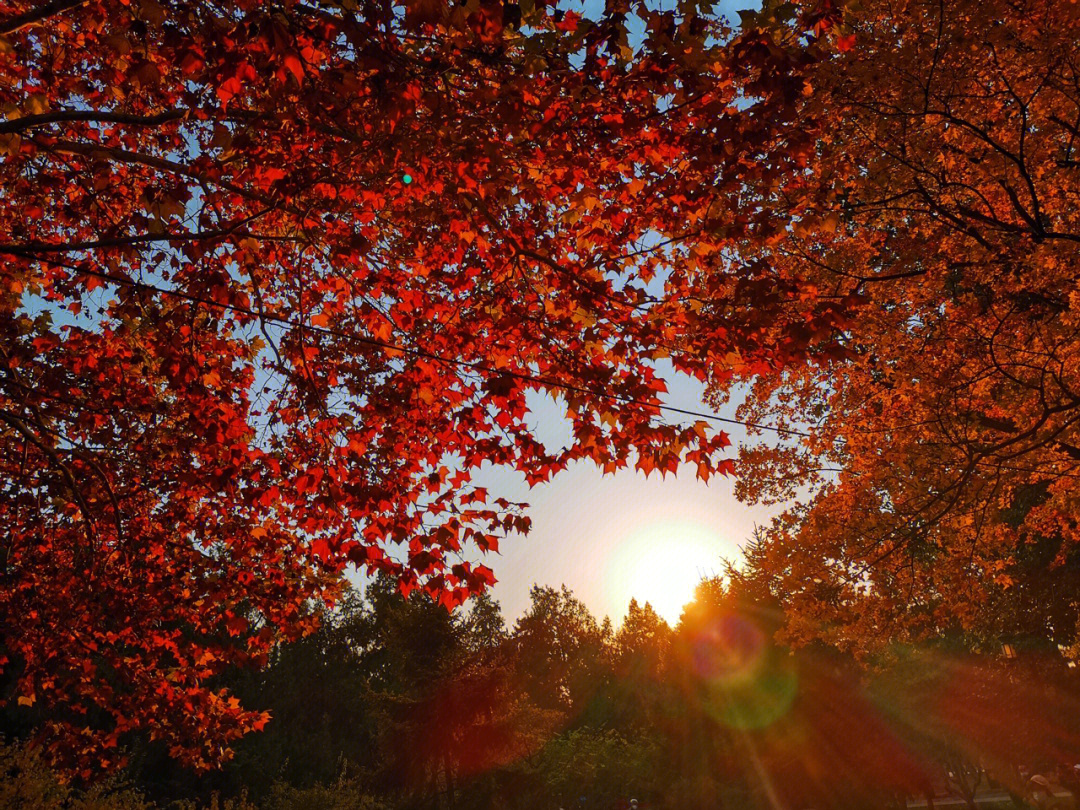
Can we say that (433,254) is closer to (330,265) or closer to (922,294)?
(330,265)

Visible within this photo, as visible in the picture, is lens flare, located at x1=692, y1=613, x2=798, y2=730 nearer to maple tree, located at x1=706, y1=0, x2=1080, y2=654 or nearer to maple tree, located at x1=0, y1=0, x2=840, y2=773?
maple tree, located at x1=706, y1=0, x2=1080, y2=654

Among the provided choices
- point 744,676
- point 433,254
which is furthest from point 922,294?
point 744,676

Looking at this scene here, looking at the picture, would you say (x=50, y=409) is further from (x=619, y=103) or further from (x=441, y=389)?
(x=619, y=103)

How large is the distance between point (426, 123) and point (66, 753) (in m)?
8.80

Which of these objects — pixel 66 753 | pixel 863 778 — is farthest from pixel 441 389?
pixel 863 778

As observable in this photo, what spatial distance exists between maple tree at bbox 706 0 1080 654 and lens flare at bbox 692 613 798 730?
14764 mm

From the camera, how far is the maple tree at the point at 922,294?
6648mm

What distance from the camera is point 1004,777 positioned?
3894cm

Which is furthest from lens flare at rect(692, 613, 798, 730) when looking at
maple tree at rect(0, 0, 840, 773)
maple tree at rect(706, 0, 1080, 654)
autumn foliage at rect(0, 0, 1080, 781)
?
maple tree at rect(0, 0, 840, 773)

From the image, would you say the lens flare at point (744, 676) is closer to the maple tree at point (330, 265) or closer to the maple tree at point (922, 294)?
the maple tree at point (922, 294)

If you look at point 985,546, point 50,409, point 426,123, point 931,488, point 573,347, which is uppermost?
point 426,123

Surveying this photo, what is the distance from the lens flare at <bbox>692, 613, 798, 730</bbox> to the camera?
2669 cm

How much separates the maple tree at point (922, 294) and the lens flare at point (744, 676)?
1476cm

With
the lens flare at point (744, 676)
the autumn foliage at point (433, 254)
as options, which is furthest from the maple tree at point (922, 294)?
the lens flare at point (744, 676)
